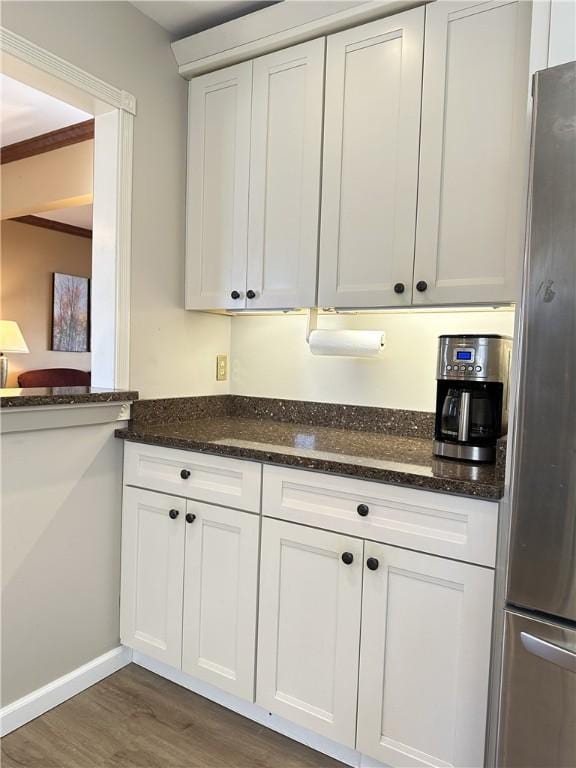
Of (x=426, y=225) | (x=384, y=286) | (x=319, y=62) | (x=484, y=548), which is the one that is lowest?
(x=484, y=548)

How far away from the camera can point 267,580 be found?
1.62 meters

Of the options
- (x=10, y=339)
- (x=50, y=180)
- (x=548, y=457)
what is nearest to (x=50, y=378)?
(x=10, y=339)

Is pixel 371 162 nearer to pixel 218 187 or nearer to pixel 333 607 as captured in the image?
pixel 218 187

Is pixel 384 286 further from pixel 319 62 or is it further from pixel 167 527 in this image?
pixel 167 527

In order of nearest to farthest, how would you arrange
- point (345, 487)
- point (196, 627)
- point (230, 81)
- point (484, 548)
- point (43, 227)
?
1. point (484, 548)
2. point (345, 487)
3. point (196, 627)
4. point (230, 81)
5. point (43, 227)

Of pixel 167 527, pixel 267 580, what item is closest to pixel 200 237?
pixel 167 527

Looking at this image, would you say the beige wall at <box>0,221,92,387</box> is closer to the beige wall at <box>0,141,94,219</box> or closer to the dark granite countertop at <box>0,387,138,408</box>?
the beige wall at <box>0,141,94,219</box>

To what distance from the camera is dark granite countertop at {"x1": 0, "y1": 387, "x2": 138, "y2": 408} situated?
5.12ft

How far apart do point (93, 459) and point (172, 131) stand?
4.37ft

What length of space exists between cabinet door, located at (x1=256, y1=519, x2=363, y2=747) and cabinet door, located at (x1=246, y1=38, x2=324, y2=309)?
0.84m

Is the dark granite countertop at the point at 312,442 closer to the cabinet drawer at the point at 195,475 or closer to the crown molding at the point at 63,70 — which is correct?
the cabinet drawer at the point at 195,475

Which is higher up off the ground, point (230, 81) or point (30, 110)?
point (30, 110)

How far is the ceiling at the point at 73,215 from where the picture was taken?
179 inches

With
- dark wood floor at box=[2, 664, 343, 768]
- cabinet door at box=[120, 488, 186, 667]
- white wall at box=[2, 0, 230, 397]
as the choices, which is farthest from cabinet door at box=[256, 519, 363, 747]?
white wall at box=[2, 0, 230, 397]
